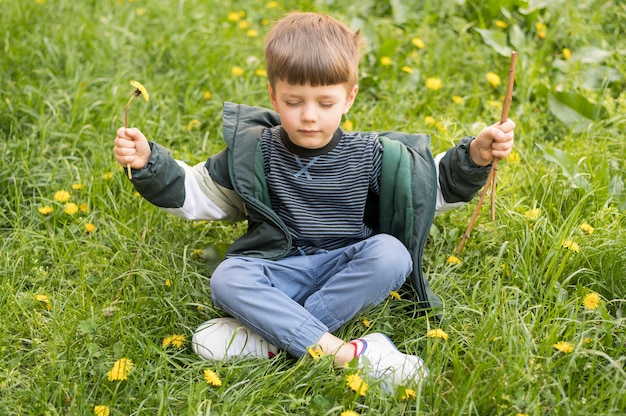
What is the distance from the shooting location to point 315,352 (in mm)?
2043

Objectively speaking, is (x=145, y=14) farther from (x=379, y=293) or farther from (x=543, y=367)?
(x=543, y=367)

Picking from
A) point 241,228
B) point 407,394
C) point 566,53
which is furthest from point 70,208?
point 566,53

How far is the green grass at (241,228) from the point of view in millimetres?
1947

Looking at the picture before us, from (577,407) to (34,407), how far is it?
1.38 meters

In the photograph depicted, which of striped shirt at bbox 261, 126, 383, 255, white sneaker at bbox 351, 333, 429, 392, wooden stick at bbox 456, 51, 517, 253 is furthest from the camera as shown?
striped shirt at bbox 261, 126, 383, 255

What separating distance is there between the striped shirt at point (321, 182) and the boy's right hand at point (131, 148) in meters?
0.38

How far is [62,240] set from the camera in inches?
101

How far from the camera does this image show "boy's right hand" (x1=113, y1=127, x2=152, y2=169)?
2111mm

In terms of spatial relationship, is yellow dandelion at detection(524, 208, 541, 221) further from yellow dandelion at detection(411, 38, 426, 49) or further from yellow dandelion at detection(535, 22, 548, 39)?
yellow dandelion at detection(535, 22, 548, 39)

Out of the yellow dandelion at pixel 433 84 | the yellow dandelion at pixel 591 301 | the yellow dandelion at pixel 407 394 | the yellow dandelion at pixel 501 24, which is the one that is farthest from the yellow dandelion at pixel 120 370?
the yellow dandelion at pixel 501 24

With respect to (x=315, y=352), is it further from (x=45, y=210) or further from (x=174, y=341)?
(x=45, y=210)

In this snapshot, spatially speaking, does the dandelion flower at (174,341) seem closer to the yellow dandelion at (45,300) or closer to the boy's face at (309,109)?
the yellow dandelion at (45,300)

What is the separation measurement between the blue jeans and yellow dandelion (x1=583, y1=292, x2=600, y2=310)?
512 mm

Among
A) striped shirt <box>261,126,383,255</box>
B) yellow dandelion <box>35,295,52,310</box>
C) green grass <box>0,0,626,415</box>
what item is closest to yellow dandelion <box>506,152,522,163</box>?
green grass <box>0,0,626,415</box>
